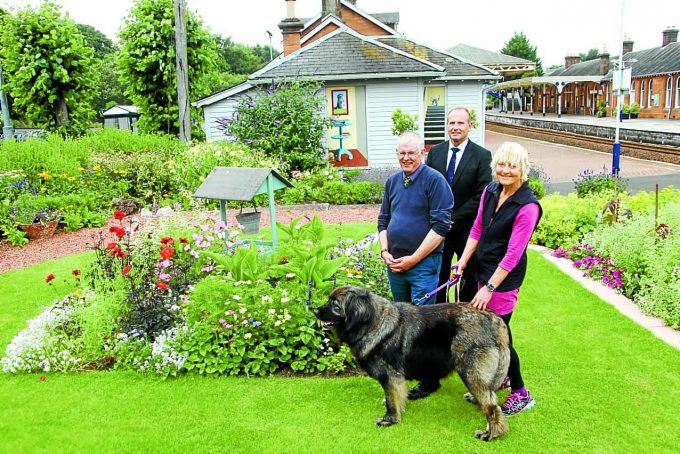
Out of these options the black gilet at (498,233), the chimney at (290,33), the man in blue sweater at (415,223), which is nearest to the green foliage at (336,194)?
the man in blue sweater at (415,223)

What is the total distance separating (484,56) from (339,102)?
121 feet

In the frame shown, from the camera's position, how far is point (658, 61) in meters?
43.9

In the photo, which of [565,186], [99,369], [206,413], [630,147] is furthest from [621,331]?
[630,147]

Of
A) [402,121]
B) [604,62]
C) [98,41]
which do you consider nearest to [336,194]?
[402,121]

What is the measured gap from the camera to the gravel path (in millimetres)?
9891

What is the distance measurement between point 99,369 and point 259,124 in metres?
11.6

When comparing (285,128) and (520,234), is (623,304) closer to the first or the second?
(520,234)

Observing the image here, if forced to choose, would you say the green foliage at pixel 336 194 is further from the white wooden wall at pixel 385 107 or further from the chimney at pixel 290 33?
the chimney at pixel 290 33

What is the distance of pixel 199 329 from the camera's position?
17.7 feet

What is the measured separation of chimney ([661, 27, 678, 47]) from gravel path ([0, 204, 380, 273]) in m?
48.5

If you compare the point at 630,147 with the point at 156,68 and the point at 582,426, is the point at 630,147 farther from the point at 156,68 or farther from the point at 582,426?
the point at 582,426

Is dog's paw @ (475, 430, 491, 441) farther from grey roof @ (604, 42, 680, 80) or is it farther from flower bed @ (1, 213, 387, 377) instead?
grey roof @ (604, 42, 680, 80)

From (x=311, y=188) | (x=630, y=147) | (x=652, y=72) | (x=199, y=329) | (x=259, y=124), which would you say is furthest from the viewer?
(x=652, y=72)

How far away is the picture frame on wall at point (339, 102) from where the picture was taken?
63.2 feet
